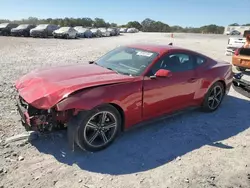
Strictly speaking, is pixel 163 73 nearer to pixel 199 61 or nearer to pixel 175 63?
pixel 175 63

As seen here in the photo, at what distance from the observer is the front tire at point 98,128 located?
3.37m

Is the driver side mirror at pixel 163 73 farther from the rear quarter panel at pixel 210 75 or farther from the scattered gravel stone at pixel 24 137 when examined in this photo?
the scattered gravel stone at pixel 24 137

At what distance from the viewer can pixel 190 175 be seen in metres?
3.25

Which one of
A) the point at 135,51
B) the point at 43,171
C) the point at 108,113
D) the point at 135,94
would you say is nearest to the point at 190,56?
the point at 135,51

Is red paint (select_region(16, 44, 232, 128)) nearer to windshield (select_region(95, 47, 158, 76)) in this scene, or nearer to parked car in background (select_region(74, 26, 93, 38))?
windshield (select_region(95, 47, 158, 76))

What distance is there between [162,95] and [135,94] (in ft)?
2.11

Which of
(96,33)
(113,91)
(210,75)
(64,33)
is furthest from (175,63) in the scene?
(96,33)

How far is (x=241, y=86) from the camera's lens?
688 centimetres

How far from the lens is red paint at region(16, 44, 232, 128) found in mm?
3252

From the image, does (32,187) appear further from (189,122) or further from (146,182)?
(189,122)

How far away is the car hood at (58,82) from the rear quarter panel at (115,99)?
8cm

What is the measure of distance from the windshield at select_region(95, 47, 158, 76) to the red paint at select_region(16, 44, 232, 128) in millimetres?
133

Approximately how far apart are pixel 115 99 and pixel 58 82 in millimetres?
864

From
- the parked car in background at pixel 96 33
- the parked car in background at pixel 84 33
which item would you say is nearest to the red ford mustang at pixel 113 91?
the parked car in background at pixel 84 33
